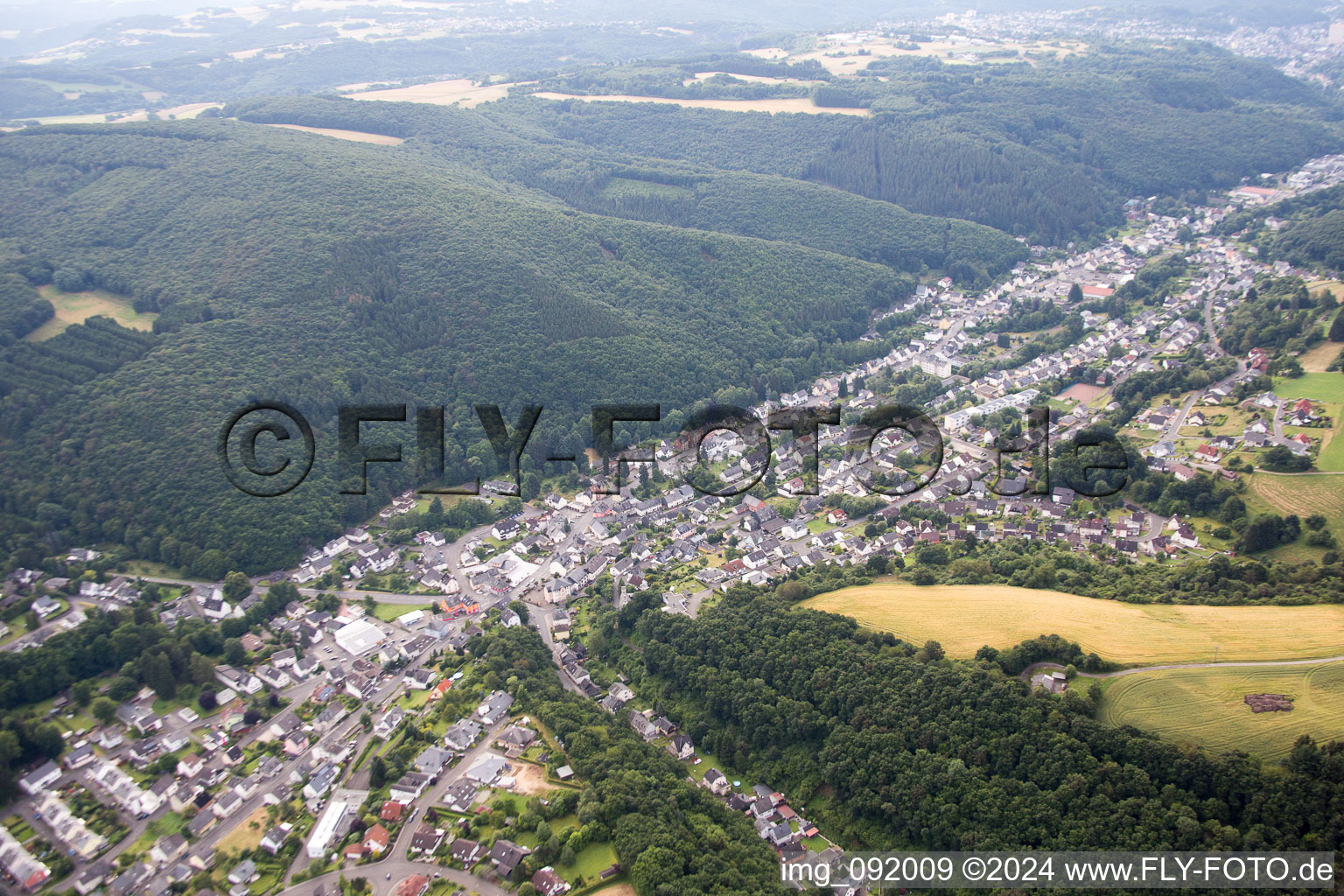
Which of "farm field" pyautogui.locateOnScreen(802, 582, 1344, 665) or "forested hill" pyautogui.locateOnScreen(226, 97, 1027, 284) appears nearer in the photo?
"farm field" pyautogui.locateOnScreen(802, 582, 1344, 665)

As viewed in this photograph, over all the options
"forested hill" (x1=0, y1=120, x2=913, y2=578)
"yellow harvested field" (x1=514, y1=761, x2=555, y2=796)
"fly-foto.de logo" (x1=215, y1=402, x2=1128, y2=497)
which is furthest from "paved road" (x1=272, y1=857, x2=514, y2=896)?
"fly-foto.de logo" (x1=215, y1=402, x2=1128, y2=497)

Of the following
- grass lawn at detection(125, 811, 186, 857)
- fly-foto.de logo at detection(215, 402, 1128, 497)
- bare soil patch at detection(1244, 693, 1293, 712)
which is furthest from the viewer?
fly-foto.de logo at detection(215, 402, 1128, 497)

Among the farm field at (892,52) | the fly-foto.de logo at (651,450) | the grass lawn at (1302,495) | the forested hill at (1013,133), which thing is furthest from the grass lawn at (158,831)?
the farm field at (892,52)

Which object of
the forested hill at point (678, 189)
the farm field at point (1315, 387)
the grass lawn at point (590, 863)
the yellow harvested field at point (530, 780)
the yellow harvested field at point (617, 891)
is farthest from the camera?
the forested hill at point (678, 189)

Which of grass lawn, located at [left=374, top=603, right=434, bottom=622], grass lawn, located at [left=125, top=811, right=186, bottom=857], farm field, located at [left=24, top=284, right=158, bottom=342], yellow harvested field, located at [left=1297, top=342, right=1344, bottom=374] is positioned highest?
farm field, located at [left=24, top=284, right=158, bottom=342]

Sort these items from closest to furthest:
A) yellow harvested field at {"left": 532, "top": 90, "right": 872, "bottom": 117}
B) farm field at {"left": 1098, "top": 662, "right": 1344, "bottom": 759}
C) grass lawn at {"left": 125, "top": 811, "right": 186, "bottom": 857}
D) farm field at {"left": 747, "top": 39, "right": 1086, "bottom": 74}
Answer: farm field at {"left": 1098, "top": 662, "right": 1344, "bottom": 759} < grass lawn at {"left": 125, "top": 811, "right": 186, "bottom": 857} < yellow harvested field at {"left": 532, "top": 90, "right": 872, "bottom": 117} < farm field at {"left": 747, "top": 39, "right": 1086, "bottom": 74}

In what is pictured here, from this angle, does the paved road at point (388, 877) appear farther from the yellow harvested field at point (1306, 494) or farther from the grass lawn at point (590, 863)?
the yellow harvested field at point (1306, 494)

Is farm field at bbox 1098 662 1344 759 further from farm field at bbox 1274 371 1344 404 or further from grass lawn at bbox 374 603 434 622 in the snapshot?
grass lawn at bbox 374 603 434 622
